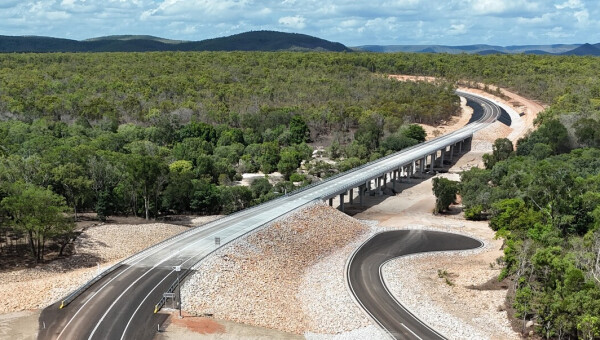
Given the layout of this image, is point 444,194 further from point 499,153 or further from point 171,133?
point 171,133

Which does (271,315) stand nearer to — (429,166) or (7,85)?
(429,166)

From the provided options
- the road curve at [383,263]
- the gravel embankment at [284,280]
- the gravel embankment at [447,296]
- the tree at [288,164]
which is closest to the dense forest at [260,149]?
A: the tree at [288,164]

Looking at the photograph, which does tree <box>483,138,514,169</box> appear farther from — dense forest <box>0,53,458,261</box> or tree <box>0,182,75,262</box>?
tree <box>0,182,75,262</box>

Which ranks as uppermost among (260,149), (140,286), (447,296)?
(260,149)

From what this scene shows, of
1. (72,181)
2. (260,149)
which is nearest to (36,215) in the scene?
(72,181)

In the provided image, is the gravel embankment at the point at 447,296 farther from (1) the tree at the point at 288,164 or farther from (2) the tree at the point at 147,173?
(1) the tree at the point at 288,164

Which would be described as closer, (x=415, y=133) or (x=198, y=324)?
(x=198, y=324)
